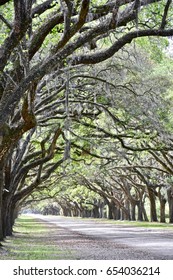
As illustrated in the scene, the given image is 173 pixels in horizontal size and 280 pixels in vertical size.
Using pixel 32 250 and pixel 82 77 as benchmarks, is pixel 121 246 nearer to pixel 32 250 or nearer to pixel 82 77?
pixel 32 250

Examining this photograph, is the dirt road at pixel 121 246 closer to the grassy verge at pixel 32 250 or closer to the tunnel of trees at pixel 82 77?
the grassy verge at pixel 32 250

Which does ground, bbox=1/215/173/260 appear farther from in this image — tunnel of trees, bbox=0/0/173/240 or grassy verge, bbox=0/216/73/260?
tunnel of trees, bbox=0/0/173/240

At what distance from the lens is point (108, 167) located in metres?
34.6

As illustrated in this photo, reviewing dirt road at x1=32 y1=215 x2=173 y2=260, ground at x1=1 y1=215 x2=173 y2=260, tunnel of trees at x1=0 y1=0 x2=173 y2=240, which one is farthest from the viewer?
dirt road at x1=32 y1=215 x2=173 y2=260

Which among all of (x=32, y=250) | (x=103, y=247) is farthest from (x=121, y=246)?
(x=32, y=250)

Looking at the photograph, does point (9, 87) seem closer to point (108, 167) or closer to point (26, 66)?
point (26, 66)

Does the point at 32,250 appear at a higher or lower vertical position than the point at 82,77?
lower

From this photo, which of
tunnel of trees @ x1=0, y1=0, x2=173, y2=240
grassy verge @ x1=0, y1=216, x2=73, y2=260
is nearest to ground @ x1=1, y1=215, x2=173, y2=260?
grassy verge @ x1=0, y1=216, x2=73, y2=260

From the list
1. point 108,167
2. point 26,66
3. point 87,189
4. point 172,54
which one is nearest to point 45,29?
point 26,66

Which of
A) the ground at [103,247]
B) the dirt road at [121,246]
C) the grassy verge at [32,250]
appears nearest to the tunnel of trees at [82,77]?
the grassy verge at [32,250]

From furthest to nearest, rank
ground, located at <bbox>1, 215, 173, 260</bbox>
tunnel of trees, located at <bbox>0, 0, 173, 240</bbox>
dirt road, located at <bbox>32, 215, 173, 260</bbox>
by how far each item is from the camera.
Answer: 1. dirt road, located at <bbox>32, 215, 173, 260</bbox>
2. ground, located at <bbox>1, 215, 173, 260</bbox>
3. tunnel of trees, located at <bbox>0, 0, 173, 240</bbox>

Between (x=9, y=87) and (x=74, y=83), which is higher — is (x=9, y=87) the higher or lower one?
the lower one

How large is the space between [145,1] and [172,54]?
1139cm

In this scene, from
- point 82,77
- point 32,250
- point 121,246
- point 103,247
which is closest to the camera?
point 82,77
